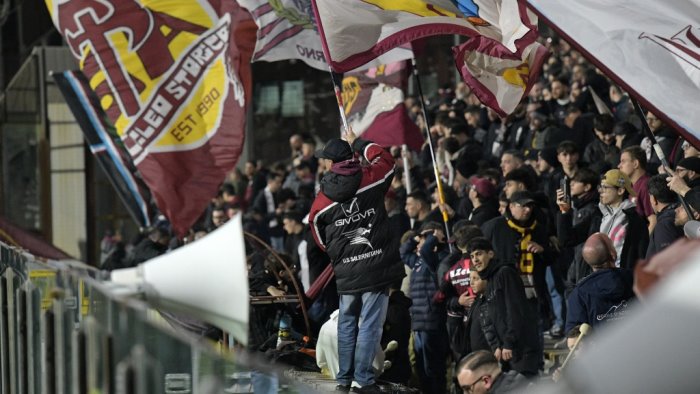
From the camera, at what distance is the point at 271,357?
32.9 feet

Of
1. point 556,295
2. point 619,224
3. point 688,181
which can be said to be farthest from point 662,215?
point 556,295

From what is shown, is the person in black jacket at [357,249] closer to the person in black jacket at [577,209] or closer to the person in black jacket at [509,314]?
the person in black jacket at [509,314]

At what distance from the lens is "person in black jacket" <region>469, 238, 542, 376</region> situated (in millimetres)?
9352

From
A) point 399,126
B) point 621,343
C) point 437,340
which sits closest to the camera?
point 621,343

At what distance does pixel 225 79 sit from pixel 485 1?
4.29 metres

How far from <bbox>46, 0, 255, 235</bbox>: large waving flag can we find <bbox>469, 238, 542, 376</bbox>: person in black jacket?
4173 mm

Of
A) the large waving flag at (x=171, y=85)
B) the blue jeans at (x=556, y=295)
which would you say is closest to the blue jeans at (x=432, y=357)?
the blue jeans at (x=556, y=295)

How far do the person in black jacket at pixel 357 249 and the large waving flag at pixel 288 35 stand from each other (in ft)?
11.1

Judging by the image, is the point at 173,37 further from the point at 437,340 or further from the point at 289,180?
the point at 289,180

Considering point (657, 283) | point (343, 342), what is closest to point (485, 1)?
point (343, 342)

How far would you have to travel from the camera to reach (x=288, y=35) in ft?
44.5

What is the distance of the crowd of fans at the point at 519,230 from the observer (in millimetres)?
Answer: 9547

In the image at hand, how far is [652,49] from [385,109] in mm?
7961

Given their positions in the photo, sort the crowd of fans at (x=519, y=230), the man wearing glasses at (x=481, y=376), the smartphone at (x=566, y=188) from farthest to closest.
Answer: the smartphone at (x=566, y=188), the crowd of fans at (x=519, y=230), the man wearing glasses at (x=481, y=376)
